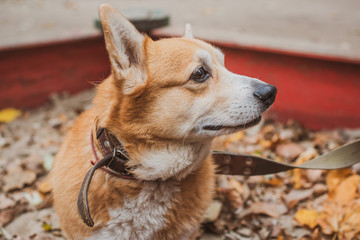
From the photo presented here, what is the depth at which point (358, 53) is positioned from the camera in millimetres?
3320

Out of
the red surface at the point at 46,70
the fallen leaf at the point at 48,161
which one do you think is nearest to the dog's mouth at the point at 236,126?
the fallen leaf at the point at 48,161

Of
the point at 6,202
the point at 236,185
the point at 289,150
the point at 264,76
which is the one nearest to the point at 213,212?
the point at 236,185

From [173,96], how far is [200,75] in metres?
0.22

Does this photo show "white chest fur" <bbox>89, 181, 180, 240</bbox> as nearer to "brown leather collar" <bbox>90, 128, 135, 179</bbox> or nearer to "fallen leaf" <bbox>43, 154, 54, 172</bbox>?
"brown leather collar" <bbox>90, 128, 135, 179</bbox>

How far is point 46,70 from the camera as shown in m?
4.16

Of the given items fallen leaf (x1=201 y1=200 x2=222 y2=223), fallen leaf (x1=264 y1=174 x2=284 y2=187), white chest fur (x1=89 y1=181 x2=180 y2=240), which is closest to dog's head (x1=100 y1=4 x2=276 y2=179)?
white chest fur (x1=89 y1=181 x2=180 y2=240)

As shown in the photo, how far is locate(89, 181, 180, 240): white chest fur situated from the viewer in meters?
1.84

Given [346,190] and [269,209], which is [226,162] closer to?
[269,209]

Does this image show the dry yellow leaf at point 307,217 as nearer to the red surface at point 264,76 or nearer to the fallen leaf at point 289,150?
the fallen leaf at point 289,150

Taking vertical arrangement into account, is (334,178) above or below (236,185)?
above

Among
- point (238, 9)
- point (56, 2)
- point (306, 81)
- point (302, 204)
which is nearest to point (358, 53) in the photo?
point (306, 81)

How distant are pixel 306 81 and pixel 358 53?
0.57 metres

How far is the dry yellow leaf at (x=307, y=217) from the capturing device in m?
2.40

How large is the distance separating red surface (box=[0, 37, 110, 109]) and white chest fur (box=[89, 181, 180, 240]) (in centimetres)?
240
